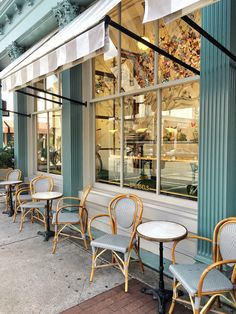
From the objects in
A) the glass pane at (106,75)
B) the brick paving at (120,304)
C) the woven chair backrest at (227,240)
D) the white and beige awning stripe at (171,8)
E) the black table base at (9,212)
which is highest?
the glass pane at (106,75)

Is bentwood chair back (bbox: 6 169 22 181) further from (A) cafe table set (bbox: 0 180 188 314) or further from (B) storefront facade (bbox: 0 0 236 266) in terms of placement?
(A) cafe table set (bbox: 0 180 188 314)

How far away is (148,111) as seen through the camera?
441 cm

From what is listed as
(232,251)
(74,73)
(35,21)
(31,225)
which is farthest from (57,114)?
(232,251)

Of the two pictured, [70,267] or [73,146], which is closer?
[70,267]

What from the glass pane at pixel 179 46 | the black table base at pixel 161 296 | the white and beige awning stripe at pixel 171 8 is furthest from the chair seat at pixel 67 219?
the white and beige awning stripe at pixel 171 8

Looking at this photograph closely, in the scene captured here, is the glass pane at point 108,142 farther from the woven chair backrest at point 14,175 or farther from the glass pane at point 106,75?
the woven chair backrest at point 14,175

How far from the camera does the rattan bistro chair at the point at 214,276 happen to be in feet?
6.52

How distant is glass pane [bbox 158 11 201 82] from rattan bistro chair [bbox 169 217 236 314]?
219 cm

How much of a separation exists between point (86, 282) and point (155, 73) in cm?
295

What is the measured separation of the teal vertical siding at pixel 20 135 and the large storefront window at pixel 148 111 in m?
3.13

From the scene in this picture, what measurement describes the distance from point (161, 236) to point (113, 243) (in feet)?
2.12

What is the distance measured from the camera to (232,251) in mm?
2309

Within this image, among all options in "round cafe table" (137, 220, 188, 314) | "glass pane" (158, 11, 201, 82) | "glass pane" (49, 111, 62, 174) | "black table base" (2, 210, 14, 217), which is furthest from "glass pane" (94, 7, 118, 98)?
"black table base" (2, 210, 14, 217)

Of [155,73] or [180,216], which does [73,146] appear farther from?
[180,216]
